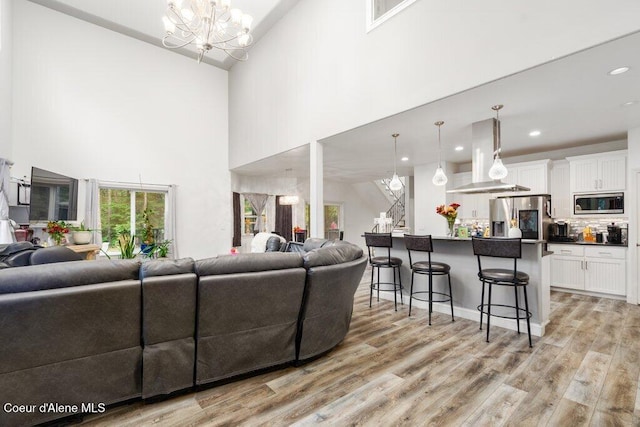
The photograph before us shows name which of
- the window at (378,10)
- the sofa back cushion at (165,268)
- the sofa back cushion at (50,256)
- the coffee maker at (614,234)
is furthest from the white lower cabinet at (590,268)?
the sofa back cushion at (50,256)

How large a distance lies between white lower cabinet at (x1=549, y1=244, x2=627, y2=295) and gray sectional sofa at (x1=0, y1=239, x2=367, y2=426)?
4873 mm

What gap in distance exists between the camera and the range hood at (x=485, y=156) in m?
3.95

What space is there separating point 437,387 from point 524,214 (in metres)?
4.48

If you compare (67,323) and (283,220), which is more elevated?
(283,220)

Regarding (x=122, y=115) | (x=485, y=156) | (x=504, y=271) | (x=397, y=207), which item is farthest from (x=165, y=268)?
(x=397, y=207)

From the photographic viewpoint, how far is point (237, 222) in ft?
26.8

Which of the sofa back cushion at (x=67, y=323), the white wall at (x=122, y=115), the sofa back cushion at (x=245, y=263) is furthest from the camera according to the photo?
the white wall at (x=122, y=115)

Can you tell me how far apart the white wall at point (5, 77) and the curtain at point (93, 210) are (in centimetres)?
123

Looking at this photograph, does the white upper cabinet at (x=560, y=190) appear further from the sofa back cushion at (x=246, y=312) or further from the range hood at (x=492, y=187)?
the sofa back cushion at (x=246, y=312)

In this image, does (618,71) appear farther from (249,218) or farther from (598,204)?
(249,218)

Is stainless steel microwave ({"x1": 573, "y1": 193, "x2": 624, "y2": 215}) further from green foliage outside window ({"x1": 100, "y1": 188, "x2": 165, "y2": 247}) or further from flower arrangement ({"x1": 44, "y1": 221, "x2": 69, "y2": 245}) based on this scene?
flower arrangement ({"x1": 44, "y1": 221, "x2": 69, "y2": 245})

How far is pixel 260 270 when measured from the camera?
7.29 ft

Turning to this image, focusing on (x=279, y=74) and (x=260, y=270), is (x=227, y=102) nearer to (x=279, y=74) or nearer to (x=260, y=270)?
(x=279, y=74)

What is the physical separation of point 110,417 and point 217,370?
670 mm
